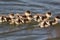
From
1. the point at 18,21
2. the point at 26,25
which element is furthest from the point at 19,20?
the point at 26,25

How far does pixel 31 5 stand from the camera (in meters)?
9.17

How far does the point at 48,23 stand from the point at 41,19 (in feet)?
0.98

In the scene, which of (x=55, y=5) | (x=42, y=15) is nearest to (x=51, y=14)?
(x=42, y=15)

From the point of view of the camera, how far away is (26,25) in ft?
25.2

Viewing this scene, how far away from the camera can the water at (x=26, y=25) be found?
7086 mm

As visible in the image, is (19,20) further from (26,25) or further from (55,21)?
(55,21)

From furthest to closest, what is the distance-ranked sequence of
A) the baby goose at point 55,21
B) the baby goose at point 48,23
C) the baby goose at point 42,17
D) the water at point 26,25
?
the baby goose at point 42,17 < the baby goose at point 55,21 < the baby goose at point 48,23 < the water at point 26,25

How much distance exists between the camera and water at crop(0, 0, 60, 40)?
7.09 meters

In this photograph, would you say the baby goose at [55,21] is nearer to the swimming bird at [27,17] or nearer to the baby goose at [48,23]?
the baby goose at [48,23]

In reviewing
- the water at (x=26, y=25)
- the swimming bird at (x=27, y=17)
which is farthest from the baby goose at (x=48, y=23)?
the swimming bird at (x=27, y=17)

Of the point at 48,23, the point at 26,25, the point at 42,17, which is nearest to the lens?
the point at 48,23

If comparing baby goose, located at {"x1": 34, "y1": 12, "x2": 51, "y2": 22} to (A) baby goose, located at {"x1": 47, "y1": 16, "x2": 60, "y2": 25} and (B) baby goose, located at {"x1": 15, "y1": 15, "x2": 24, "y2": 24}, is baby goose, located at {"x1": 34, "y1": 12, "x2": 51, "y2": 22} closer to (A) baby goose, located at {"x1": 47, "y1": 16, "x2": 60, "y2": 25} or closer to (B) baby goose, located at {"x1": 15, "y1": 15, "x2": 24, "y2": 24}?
(A) baby goose, located at {"x1": 47, "y1": 16, "x2": 60, "y2": 25}

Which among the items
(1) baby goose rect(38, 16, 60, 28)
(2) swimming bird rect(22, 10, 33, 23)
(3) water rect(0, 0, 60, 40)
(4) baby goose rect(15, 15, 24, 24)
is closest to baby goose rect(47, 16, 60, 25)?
(1) baby goose rect(38, 16, 60, 28)

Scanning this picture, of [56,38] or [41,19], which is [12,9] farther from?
[56,38]
